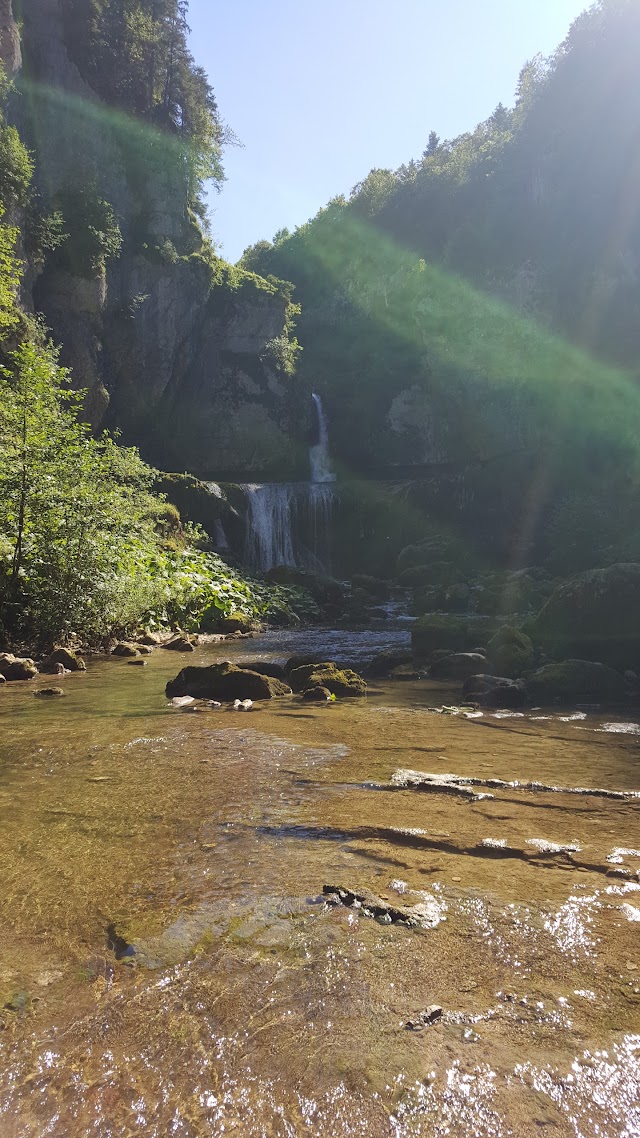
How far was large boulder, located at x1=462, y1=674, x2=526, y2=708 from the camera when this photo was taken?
795 cm

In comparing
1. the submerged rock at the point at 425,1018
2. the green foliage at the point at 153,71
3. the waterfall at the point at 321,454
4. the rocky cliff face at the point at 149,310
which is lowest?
the submerged rock at the point at 425,1018

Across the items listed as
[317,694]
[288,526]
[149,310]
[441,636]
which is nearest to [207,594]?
[441,636]

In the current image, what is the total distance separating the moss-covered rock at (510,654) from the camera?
9951 mm

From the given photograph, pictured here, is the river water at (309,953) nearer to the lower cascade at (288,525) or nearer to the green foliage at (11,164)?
the green foliage at (11,164)

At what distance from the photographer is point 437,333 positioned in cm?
4322

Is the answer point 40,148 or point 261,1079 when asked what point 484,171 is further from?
point 261,1079

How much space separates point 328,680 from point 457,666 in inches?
112

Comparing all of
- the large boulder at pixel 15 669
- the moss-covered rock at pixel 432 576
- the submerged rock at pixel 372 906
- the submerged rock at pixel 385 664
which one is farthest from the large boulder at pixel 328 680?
the moss-covered rock at pixel 432 576

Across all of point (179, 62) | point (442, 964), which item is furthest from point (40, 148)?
point (442, 964)

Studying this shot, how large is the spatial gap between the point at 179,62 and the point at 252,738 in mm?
40479

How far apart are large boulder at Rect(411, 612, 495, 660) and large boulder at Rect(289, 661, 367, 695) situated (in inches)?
142

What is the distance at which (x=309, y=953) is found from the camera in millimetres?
2322

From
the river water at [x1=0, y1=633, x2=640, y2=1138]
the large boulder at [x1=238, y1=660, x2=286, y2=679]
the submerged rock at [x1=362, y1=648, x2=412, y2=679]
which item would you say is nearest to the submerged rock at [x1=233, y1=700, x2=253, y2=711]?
the large boulder at [x1=238, y1=660, x2=286, y2=679]

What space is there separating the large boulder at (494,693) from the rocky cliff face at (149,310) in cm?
2331
